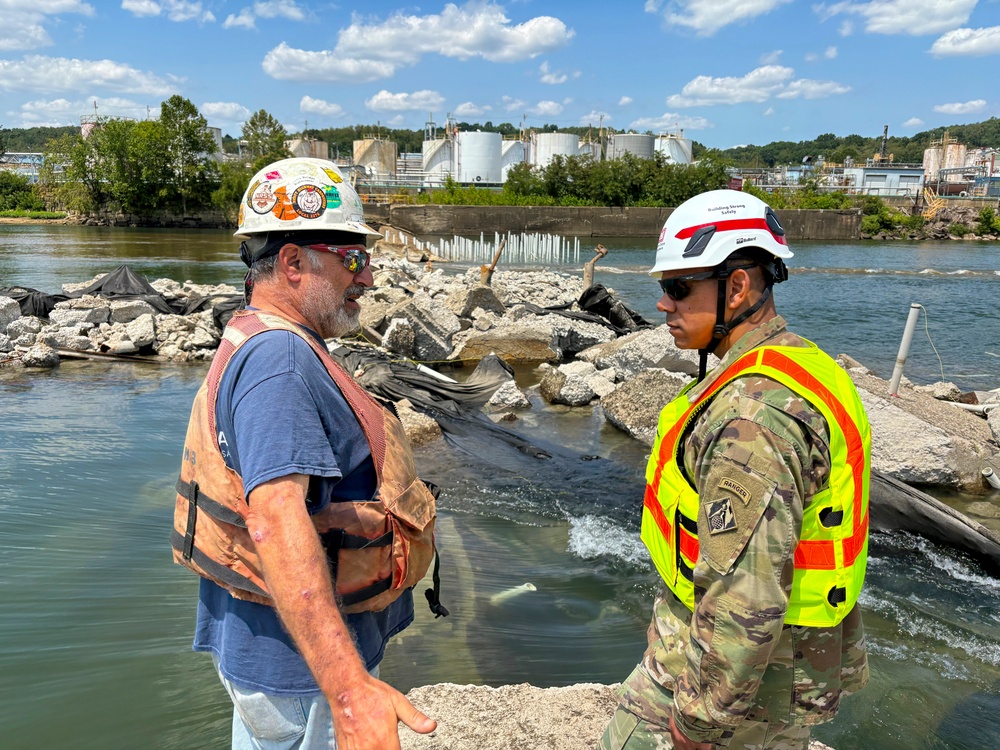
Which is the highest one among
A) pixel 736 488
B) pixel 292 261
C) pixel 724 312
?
pixel 292 261

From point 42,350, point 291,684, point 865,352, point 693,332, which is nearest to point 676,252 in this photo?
point 693,332

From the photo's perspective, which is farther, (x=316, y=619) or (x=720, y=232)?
(x=720, y=232)

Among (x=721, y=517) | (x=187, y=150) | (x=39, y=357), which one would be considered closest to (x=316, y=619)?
(x=721, y=517)

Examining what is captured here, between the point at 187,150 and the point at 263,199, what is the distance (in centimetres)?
8075

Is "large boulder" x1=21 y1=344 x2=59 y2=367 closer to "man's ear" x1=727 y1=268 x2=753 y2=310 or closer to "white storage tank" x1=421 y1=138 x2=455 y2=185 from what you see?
"man's ear" x1=727 y1=268 x2=753 y2=310

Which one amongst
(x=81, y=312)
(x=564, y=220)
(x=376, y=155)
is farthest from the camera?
(x=376, y=155)

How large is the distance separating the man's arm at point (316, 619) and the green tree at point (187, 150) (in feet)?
255

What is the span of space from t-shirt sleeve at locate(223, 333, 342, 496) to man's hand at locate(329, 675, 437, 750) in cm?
46

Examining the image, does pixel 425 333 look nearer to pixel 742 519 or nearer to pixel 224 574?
pixel 224 574

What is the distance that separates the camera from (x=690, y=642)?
70.1 inches

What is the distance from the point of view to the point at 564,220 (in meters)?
61.5

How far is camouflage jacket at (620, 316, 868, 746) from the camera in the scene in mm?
1624

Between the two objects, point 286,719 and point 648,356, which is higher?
Answer: point 286,719

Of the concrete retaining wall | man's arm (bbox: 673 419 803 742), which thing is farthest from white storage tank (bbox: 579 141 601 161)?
man's arm (bbox: 673 419 803 742)
